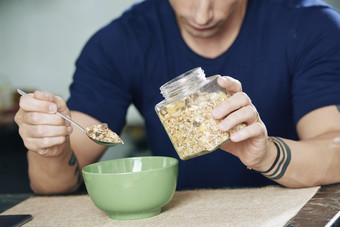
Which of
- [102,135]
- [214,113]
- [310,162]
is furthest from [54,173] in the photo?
[310,162]

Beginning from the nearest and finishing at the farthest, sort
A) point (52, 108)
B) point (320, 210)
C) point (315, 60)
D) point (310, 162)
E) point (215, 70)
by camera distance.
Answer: point (320, 210) → point (52, 108) → point (310, 162) → point (315, 60) → point (215, 70)

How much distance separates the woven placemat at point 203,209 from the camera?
0.90m

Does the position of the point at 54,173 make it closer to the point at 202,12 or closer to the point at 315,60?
the point at 202,12

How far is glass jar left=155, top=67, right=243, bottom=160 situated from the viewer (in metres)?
0.95

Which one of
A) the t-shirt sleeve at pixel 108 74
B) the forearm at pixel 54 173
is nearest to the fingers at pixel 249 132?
the forearm at pixel 54 173

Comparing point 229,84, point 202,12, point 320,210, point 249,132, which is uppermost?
point 202,12

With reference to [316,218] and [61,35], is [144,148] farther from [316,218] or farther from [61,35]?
[316,218]

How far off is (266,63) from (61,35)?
2292mm

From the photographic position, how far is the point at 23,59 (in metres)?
3.57

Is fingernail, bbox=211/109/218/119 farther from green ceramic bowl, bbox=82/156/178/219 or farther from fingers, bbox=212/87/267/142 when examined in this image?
green ceramic bowl, bbox=82/156/178/219

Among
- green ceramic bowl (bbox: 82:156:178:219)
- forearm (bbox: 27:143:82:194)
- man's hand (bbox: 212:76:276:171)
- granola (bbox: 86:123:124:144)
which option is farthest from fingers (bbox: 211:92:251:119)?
forearm (bbox: 27:143:82:194)

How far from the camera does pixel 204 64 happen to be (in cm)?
151

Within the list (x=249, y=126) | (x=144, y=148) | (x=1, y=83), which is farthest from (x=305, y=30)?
(x=1, y=83)

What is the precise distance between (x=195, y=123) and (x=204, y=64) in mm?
587
